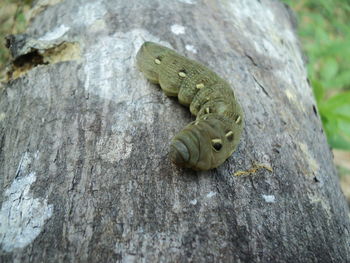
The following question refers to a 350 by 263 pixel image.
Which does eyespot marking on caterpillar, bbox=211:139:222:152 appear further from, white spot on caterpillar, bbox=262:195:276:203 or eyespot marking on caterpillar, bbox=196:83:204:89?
eyespot marking on caterpillar, bbox=196:83:204:89

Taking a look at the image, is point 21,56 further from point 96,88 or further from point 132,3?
point 132,3

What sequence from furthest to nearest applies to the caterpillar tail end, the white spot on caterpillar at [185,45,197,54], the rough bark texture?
the white spot on caterpillar at [185,45,197,54]
the caterpillar tail end
the rough bark texture

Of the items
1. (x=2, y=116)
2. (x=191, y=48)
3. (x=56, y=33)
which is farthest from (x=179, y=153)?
(x=56, y=33)

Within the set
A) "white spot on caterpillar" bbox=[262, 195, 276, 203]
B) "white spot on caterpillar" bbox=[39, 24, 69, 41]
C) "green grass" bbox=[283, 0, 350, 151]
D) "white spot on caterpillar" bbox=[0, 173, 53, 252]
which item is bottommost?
"green grass" bbox=[283, 0, 350, 151]

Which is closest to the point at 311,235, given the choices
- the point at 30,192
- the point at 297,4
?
the point at 30,192

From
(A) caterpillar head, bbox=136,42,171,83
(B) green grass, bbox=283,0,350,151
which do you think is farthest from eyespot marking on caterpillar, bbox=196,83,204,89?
(B) green grass, bbox=283,0,350,151

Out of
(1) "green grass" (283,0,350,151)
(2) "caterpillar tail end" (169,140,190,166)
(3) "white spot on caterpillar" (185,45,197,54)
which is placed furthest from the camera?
(1) "green grass" (283,0,350,151)

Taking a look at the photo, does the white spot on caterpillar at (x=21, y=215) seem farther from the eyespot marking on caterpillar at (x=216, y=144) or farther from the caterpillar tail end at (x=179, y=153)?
the eyespot marking on caterpillar at (x=216, y=144)
